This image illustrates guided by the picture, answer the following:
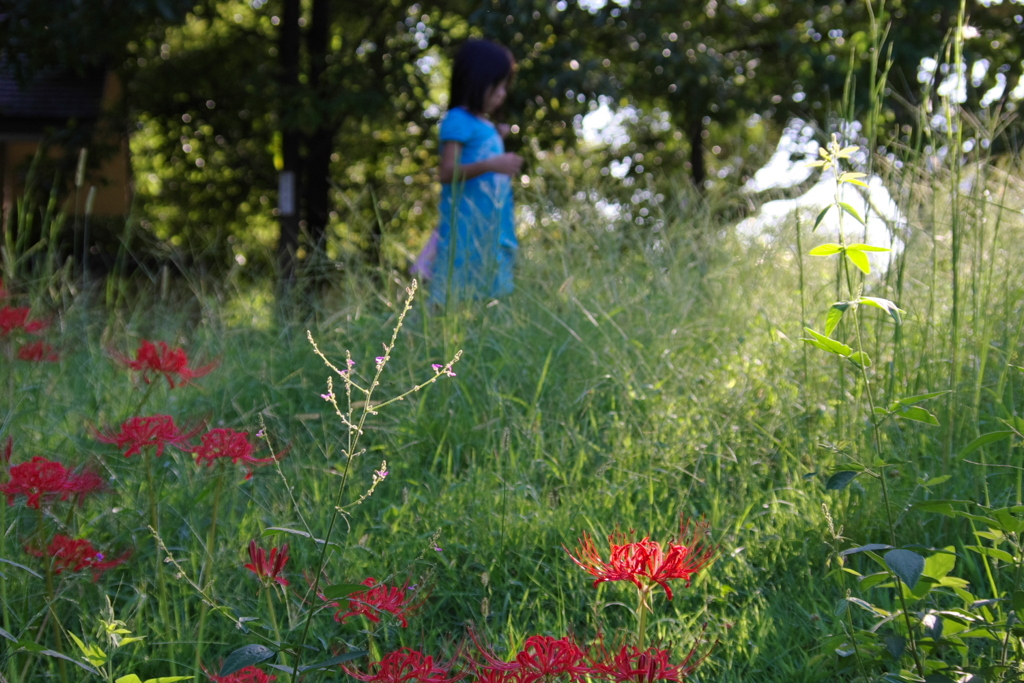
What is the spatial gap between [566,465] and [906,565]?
109cm

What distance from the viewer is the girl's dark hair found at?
146 inches

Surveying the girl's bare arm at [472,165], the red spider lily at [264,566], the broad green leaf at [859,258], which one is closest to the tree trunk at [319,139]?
the girl's bare arm at [472,165]

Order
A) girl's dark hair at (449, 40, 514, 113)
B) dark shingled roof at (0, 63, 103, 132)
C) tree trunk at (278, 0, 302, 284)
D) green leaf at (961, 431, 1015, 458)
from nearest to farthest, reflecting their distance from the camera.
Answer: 1. green leaf at (961, 431, 1015, 458)
2. girl's dark hair at (449, 40, 514, 113)
3. tree trunk at (278, 0, 302, 284)
4. dark shingled roof at (0, 63, 103, 132)

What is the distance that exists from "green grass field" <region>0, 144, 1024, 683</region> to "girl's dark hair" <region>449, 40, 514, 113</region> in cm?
92

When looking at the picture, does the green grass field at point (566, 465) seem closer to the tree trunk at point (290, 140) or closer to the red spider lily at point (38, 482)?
the red spider lily at point (38, 482)

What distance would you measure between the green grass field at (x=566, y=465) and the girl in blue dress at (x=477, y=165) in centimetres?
20

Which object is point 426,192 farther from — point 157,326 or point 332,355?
point 332,355

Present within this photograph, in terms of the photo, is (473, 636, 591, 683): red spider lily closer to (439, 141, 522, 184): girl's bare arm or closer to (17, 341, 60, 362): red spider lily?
(17, 341, 60, 362): red spider lily

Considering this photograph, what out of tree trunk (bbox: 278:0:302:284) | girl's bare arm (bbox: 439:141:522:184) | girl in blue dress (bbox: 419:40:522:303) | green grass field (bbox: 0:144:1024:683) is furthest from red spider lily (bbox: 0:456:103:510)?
tree trunk (bbox: 278:0:302:284)

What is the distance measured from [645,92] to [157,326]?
5.28m

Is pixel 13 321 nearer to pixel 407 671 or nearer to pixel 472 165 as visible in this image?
pixel 407 671

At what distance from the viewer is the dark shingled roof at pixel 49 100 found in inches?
502

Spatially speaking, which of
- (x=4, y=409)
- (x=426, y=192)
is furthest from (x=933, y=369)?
(x=426, y=192)

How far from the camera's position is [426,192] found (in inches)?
367
